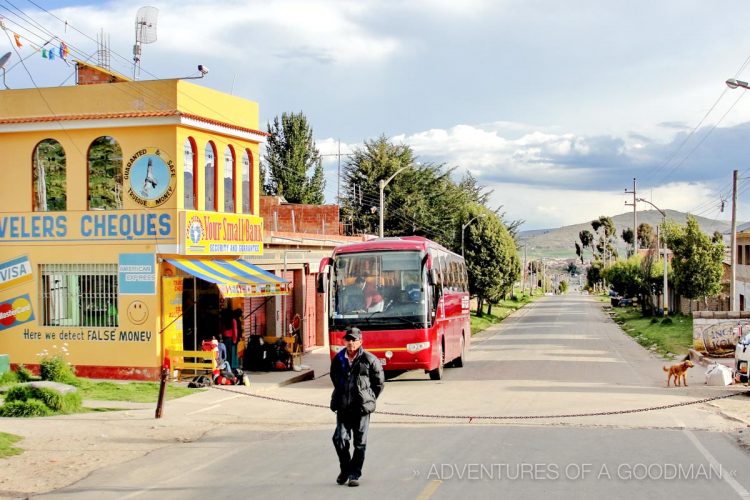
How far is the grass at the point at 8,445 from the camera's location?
41.1 feet

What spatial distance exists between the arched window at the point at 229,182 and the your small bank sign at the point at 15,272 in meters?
5.53

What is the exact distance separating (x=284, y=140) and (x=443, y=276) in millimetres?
57335

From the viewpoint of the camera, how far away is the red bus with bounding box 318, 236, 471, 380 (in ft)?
71.2

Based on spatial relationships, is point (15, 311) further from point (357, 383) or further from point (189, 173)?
point (357, 383)

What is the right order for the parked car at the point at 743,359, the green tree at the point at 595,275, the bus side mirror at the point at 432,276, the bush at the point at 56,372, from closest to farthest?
the bush at the point at 56,372 → the parked car at the point at 743,359 → the bus side mirror at the point at 432,276 → the green tree at the point at 595,275

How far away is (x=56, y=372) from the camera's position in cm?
2045

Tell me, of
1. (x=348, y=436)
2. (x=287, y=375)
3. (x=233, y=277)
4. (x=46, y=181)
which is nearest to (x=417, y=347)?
(x=287, y=375)

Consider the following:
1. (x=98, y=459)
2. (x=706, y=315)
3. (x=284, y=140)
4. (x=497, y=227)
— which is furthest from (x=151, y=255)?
(x=284, y=140)

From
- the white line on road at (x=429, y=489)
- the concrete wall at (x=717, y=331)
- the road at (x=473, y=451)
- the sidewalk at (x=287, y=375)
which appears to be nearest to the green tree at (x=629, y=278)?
the concrete wall at (x=717, y=331)

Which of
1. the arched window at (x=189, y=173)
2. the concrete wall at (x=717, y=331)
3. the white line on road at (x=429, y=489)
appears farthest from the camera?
the concrete wall at (x=717, y=331)

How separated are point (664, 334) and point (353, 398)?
129 feet

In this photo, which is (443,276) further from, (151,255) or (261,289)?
(151,255)

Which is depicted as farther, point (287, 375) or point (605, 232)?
point (605, 232)

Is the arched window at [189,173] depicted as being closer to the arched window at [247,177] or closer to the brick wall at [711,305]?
the arched window at [247,177]
